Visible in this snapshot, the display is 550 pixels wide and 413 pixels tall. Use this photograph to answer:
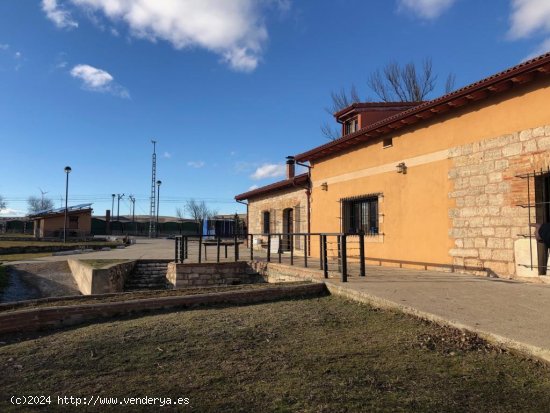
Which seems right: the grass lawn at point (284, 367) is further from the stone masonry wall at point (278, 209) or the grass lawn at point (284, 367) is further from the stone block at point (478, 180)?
the stone masonry wall at point (278, 209)

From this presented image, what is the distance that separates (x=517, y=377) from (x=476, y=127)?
22.1 feet

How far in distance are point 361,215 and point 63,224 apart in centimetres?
3528

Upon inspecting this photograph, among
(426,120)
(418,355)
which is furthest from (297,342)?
(426,120)

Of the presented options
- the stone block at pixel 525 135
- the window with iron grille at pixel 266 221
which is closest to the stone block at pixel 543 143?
the stone block at pixel 525 135

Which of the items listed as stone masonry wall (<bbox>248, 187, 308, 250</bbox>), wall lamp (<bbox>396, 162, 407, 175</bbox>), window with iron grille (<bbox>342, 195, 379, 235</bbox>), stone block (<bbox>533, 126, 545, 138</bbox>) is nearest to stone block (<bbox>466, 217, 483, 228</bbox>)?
stone block (<bbox>533, 126, 545, 138</bbox>)

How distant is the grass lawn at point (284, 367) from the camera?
312 cm

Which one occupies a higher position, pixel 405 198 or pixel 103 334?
pixel 405 198

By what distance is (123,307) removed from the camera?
241 inches

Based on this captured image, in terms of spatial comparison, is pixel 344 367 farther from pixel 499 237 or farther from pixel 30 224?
pixel 30 224

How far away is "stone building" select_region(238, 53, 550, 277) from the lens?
25.9 ft

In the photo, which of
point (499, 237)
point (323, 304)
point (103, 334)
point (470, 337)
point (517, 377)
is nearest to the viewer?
point (517, 377)

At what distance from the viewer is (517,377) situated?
11.3 ft

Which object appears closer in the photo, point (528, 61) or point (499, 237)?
point (528, 61)

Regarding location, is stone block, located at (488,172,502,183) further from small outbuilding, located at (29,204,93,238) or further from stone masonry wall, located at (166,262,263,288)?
small outbuilding, located at (29,204,93,238)
